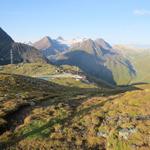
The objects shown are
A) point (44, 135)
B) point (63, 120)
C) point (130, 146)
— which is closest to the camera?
point (130, 146)

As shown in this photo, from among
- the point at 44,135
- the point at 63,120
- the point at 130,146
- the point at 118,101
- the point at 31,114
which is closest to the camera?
the point at 130,146

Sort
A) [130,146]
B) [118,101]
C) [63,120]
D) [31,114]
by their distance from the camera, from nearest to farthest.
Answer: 1. [130,146]
2. [63,120]
3. [31,114]
4. [118,101]

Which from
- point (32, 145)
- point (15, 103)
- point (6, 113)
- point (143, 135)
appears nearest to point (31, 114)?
point (6, 113)

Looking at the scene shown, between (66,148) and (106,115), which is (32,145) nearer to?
(66,148)

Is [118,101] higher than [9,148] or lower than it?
higher

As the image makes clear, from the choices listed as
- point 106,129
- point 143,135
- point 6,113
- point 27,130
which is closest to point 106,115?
point 106,129

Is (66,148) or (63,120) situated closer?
(66,148)

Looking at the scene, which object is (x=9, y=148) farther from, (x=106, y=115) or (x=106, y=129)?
(x=106, y=115)

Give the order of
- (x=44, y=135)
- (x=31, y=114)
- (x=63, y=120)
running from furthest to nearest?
1. (x=31, y=114)
2. (x=63, y=120)
3. (x=44, y=135)

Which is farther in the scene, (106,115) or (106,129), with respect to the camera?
(106,115)
